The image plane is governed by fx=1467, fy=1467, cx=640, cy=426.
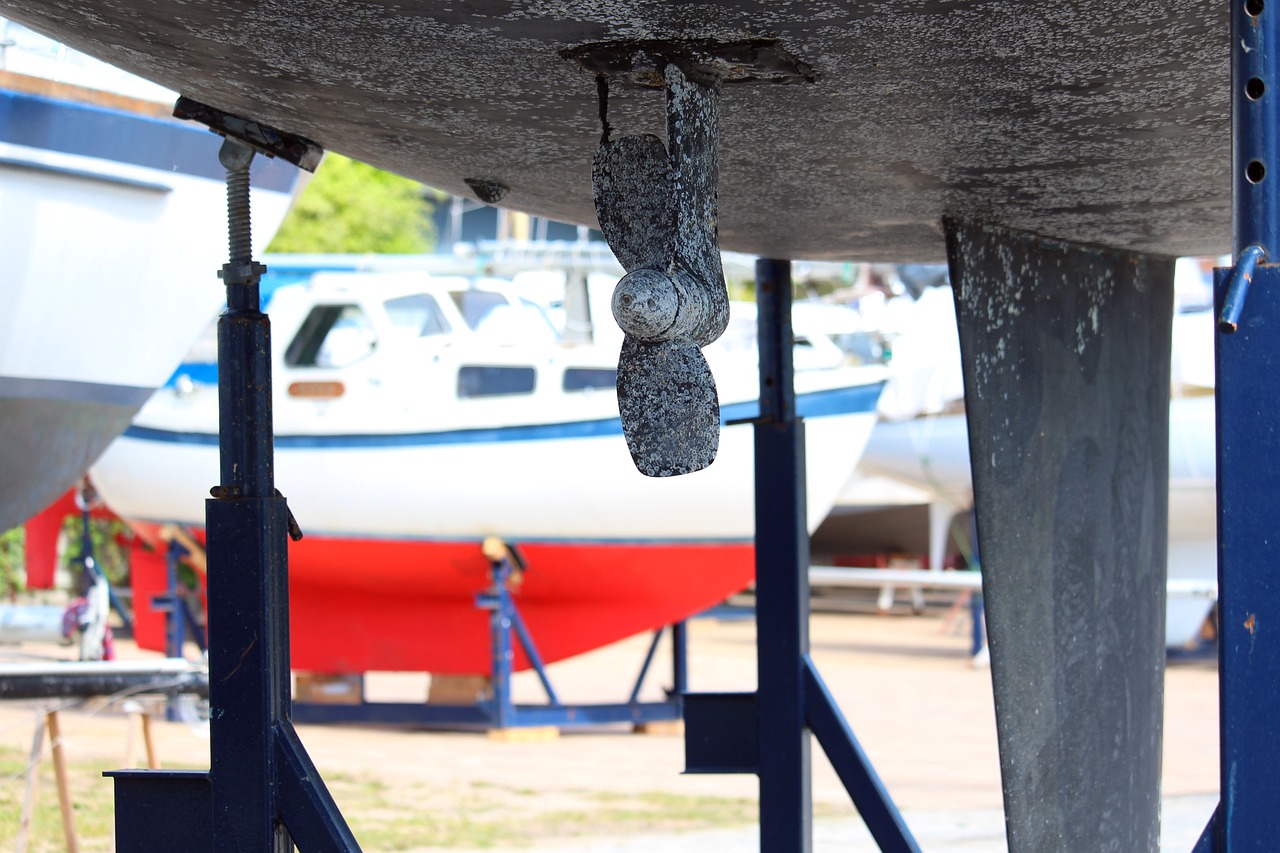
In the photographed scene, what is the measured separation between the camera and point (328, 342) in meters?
9.22

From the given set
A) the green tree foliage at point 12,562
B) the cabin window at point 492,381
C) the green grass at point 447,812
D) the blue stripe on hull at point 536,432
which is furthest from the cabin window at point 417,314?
the green tree foliage at point 12,562

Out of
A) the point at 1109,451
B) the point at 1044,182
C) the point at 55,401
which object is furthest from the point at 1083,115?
the point at 55,401

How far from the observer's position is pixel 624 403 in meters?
1.96

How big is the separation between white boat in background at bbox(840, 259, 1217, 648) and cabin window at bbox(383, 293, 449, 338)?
11.0 feet

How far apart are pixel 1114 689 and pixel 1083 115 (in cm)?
141

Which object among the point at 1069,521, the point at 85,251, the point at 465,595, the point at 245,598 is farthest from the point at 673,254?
A: the point at 465,595

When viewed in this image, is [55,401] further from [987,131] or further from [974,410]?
[987,131]

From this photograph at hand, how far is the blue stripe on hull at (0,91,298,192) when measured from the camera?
461cm

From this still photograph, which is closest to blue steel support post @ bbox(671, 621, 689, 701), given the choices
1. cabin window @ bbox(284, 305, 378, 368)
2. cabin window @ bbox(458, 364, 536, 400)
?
cabin window @ bbox(458, 364, 536, 400)

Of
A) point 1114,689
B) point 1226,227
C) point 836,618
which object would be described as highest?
point 1226,227

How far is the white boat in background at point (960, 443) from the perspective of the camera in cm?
1021

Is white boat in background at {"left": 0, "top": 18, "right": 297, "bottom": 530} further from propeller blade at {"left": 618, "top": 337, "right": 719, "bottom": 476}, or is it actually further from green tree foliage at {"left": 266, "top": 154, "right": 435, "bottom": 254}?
green tree foliage at {"left": 266, "top": 154, "right": 435, "bottom": 254}

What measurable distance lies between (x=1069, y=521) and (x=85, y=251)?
339cm

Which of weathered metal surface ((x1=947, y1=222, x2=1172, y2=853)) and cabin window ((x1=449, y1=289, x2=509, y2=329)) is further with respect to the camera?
cabin window ((x1=449, y1=289, x2=509, y2=329))
